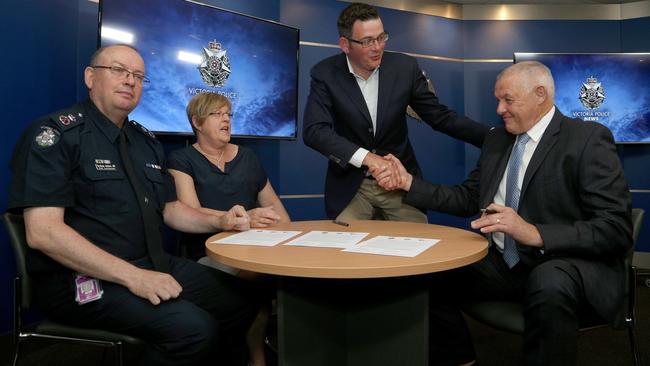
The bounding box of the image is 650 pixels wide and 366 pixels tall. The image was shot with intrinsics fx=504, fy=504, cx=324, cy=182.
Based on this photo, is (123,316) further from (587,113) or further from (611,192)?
(587,113)

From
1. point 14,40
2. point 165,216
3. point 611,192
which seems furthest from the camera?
point 14,40

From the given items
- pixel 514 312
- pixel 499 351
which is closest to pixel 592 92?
pixel 499 351

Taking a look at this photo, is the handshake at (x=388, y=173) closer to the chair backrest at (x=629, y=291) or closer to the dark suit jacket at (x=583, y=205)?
the dark suit jacket at (x=583, y=205)

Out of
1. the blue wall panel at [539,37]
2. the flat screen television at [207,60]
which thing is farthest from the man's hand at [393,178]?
the blue wall panel at [539,37]

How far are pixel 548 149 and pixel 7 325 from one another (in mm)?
2864

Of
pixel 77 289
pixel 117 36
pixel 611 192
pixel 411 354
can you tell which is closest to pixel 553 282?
pixel 611 192

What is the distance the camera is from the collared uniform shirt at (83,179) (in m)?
1.67

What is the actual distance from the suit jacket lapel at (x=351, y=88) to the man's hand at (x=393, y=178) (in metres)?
0.38

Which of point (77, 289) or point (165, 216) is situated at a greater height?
point (165, 216)

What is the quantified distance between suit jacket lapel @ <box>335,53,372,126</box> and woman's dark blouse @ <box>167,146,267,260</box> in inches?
25.6

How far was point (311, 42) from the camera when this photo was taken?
14.9 ft

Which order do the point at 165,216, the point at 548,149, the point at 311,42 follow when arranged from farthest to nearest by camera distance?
the point at 311,42 < the point at 165,216 < the point at 548,149

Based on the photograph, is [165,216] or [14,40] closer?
[165,216]

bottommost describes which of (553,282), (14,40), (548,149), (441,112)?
(553,282)
